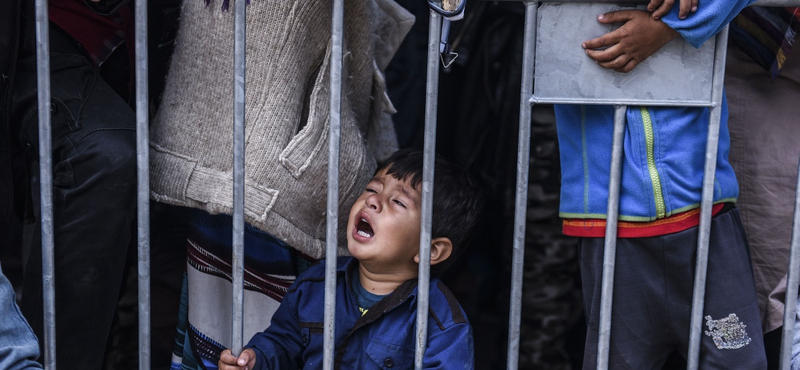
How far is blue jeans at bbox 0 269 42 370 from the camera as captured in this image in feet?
5.43

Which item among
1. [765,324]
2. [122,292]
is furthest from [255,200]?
[765,324]

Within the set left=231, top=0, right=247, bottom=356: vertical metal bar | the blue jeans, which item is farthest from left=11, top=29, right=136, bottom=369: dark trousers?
the blue jeans

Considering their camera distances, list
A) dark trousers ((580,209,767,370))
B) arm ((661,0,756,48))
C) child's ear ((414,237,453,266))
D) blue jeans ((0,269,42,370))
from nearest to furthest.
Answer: blue jeans ((0,269,42,370))
arm ((661,0,756,48))
dark trousers ((580,209,767,370))
child's ear ((414,237,453,266))

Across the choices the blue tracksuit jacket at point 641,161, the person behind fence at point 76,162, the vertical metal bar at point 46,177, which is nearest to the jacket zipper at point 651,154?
the blue tracksuit jacket at point 641,161

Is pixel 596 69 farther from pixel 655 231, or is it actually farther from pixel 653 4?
pixel 655 231

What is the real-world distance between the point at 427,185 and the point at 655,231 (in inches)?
20.9

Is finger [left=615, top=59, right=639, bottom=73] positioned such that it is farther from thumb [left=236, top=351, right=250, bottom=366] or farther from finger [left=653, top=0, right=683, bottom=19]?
thumb [left=236, top=351, right=250, bottom=366]

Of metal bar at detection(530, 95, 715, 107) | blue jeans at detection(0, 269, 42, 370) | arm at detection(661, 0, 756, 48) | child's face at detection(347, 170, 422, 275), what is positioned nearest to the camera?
blue jeans at detection(0, 269, 42, 370)

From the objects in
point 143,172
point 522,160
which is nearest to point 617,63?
point 522,160

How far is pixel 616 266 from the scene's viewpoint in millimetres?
2133

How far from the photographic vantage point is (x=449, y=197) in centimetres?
241

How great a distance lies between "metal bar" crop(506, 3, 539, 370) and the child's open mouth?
0.42m

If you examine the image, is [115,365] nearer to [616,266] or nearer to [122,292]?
[122,292]

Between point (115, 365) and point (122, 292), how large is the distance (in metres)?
0.24
